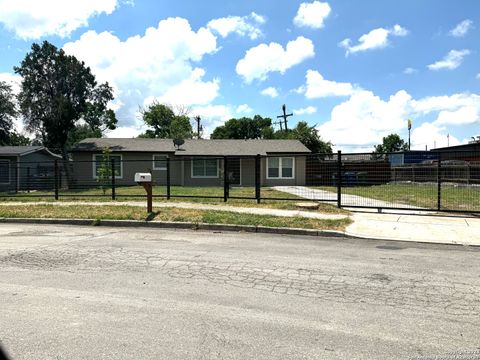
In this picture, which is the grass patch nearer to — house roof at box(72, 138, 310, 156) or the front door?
house roof at box(72, 138, 310, 156)

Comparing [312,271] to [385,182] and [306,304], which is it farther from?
[385,182]

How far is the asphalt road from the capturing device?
379 cm

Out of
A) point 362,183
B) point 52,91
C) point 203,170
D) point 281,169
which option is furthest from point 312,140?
point 362,183

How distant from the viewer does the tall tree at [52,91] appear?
1208 inches

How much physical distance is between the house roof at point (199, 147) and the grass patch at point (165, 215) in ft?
51.2

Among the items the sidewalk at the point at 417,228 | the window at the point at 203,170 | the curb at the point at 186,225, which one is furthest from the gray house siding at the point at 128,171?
the sidewalk at the point at 417,228

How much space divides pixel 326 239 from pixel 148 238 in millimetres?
3977

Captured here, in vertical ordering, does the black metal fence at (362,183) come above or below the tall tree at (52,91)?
below

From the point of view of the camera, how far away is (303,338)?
3.97 metres

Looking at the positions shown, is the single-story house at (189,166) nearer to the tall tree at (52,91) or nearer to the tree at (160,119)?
the tall tree at (52,91)

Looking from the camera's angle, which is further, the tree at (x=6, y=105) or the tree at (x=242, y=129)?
the tree at (x=242, y=129)

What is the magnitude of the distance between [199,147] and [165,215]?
19.7 meters

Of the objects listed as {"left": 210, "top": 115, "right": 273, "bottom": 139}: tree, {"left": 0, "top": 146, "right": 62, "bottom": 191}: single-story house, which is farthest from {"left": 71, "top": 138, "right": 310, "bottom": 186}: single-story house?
{"left": 210, "top": 115, "right": 273, "bottom": 139}: tree

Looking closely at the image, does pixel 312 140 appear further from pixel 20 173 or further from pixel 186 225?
pixel 186 225
